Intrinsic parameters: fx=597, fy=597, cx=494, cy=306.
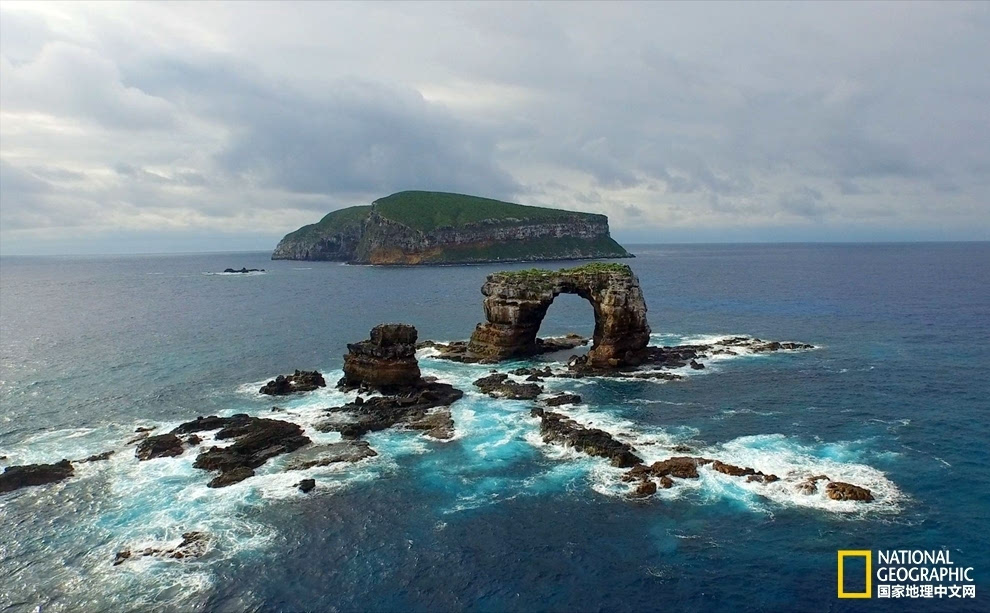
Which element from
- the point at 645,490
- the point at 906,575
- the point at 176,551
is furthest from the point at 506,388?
the point at 906,575

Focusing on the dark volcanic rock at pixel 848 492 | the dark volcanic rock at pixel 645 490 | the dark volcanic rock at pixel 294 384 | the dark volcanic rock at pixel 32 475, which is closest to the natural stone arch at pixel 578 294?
the dark volcanic rock at pixel 294 384

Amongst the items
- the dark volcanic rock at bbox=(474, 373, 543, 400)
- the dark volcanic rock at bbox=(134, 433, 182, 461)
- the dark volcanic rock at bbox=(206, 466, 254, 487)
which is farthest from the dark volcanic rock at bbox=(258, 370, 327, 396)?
the dark volcanic rock at bbox=(206, 466, 254, 487)

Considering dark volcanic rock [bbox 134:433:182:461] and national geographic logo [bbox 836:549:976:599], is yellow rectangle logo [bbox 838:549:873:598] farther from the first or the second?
dark volcanic rock [bbox 134:433:182:461]

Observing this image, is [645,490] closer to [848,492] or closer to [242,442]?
[848,492]

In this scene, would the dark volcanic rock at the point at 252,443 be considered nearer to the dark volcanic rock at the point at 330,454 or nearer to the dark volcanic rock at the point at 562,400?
the dark volcanic rock at the point at 330,454

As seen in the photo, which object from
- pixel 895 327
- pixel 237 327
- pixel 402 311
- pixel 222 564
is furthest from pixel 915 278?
pixel 222 564

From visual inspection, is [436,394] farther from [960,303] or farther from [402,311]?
[960,303]
